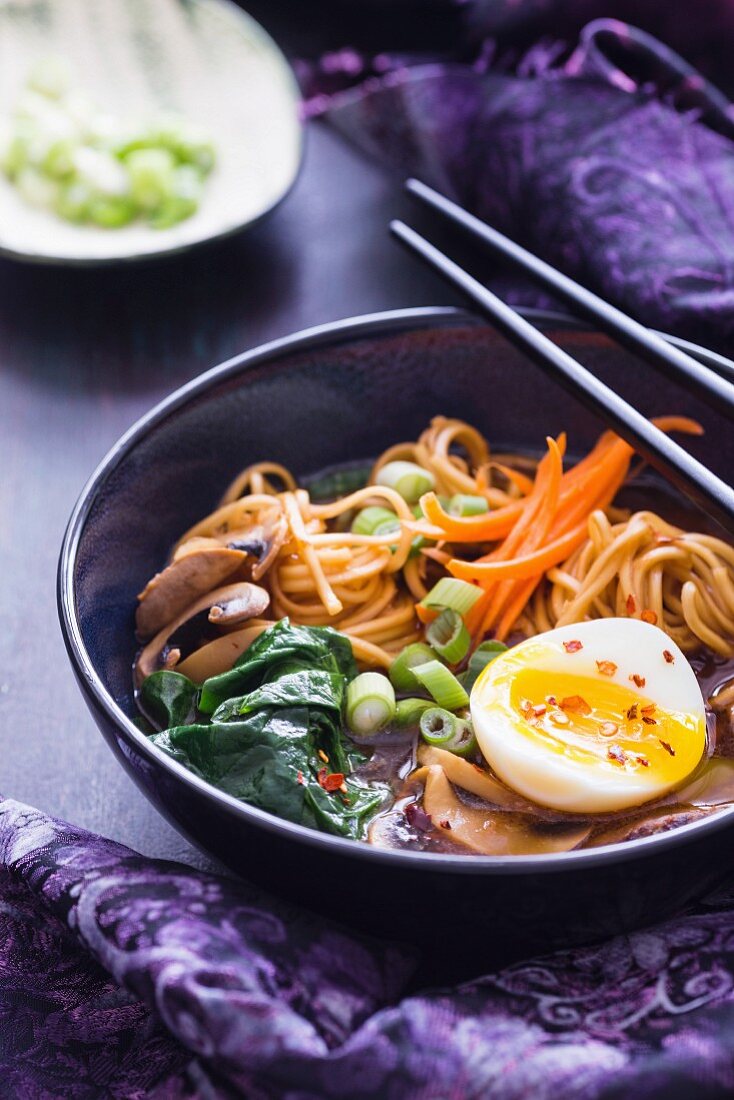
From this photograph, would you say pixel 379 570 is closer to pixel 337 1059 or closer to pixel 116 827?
pixel 116 827

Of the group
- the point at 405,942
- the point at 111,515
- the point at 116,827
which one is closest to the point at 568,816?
the point at 405,942

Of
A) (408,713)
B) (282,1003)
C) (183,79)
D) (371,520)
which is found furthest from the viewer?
(183,79)

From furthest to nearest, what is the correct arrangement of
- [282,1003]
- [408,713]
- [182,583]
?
[182,583], [408,713], [282,1003]

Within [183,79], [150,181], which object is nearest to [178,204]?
[150,181]

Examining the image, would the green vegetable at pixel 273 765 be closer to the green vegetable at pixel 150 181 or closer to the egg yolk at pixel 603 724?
the egg yolk at pixel 603 724

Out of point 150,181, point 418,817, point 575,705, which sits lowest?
point 418,817

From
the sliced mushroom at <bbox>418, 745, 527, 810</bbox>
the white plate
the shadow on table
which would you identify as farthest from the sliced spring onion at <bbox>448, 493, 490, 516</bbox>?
the white plate

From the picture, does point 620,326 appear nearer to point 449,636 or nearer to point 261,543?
point 449,636

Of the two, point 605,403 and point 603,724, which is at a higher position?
point 605,403
